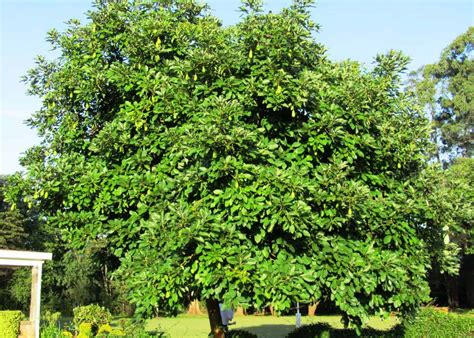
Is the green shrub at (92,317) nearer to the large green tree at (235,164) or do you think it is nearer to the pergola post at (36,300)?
the pergola post at (36,300)

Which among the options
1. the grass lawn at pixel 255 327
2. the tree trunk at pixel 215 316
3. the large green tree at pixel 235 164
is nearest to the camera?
the large green tree at pixel 235 164

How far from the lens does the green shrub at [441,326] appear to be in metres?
18.3

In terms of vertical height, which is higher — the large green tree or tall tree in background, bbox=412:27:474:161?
tall tree in background, bbox=412:27:474:161

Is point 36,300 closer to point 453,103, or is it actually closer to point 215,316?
point 215,316

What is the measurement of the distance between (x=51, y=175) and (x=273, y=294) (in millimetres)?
5420

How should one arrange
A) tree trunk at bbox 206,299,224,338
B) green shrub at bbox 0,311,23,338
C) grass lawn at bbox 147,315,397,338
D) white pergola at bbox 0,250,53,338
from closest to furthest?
tree trunk at bbox 206,299,224,338 < green shrub at bbox 0,311,23,338 < white pergola at bbox 0,250,53,338 < grass lawn at bbox 147,315,397,338

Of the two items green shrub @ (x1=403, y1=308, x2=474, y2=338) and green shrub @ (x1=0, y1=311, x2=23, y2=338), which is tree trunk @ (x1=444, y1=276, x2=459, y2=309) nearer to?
green shrub @ (x1=403, y1=308, x2=474, y2=338)

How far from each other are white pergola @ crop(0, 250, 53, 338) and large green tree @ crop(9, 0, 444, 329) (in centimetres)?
412

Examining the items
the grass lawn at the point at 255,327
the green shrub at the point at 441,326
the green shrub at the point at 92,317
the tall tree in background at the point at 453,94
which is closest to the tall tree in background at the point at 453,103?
the tall tree in background at the point at 453,94

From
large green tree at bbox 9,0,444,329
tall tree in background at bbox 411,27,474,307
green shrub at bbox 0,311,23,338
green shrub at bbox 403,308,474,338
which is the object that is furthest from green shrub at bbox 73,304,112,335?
tall tree in background at bbox 411,27,474,307

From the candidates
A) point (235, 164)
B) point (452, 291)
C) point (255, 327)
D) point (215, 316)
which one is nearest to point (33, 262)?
point (215, 316)

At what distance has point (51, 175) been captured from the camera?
1114 cm

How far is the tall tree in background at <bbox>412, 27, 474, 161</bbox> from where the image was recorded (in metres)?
44.8

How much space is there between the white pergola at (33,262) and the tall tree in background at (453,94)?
36.6 meters
